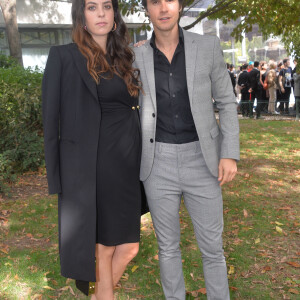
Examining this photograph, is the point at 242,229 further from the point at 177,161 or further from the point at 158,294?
the point at 177,161

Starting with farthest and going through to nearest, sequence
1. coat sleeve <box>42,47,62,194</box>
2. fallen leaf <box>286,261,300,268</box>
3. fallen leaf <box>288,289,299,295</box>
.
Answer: fallen leaf <box>286,261,300,268</box> < fallen leaf <box>288,289,299,295</box> < coat sleeve <box>42,47,62,194</box>

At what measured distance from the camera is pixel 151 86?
312 cm

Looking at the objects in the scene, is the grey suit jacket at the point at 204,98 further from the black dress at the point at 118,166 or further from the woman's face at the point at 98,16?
the woman's face at the point at 98,16

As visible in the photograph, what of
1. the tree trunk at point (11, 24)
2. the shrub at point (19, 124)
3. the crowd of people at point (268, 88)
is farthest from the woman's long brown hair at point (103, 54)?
the crowd of people at point (268, 88)

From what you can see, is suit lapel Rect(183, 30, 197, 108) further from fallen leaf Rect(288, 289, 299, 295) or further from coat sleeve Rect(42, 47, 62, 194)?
fallen leaf Rect(288, 289, 299, 295)

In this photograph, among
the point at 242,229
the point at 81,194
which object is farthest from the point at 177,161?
the point at 242,229

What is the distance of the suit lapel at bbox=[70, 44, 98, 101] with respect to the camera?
3059mm

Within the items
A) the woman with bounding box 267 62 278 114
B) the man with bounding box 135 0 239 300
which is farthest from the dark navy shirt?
the woman with bounding box 267 62 278 114

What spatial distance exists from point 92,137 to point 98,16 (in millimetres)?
906

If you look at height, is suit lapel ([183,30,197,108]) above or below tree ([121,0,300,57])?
below

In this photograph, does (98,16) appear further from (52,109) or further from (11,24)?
(11,24)

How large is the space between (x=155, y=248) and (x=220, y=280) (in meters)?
1.98

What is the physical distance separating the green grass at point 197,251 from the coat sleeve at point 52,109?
1692 mm

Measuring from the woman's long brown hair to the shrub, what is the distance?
5033 mm
